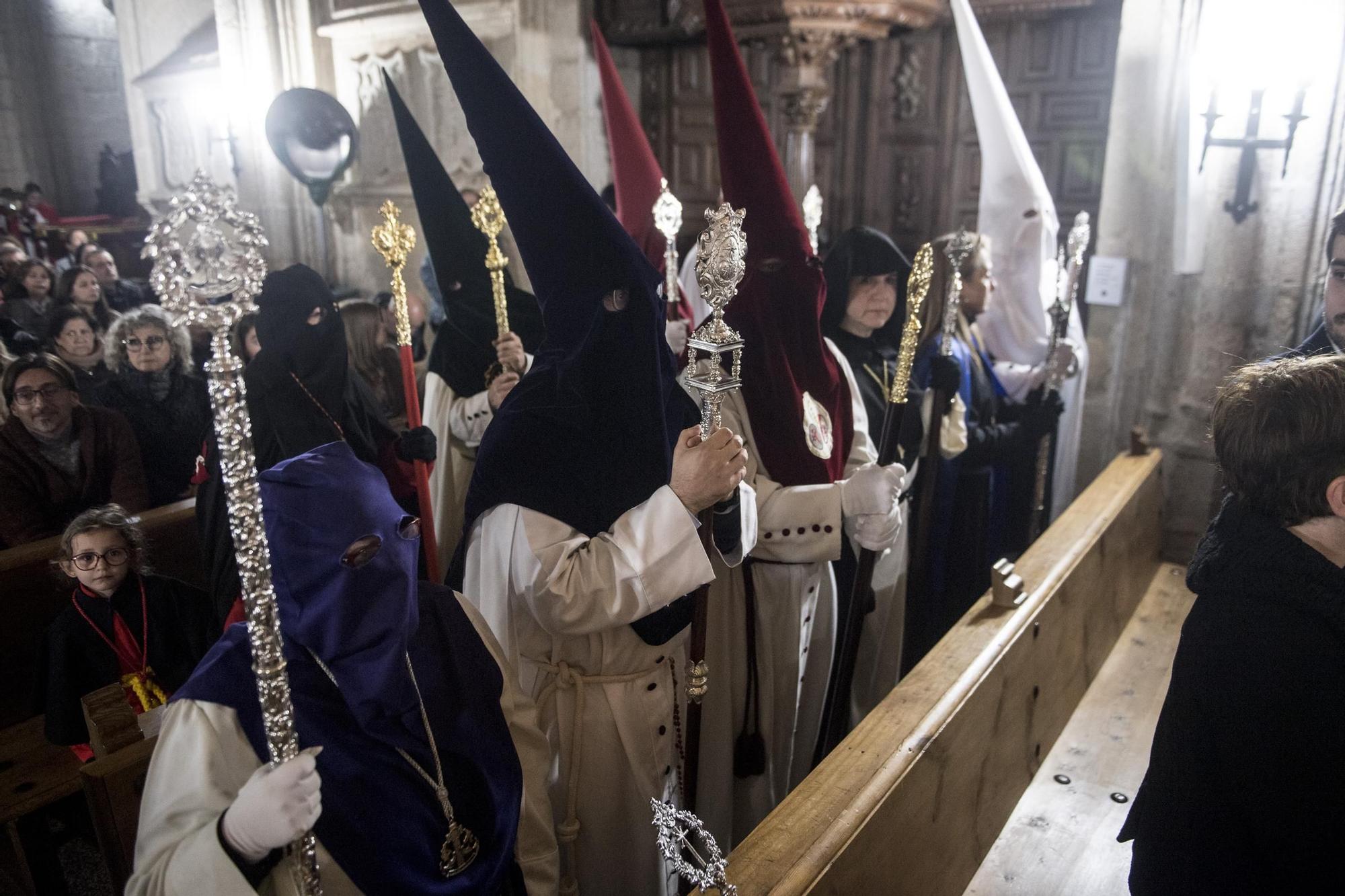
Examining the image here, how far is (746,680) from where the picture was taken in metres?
2.54

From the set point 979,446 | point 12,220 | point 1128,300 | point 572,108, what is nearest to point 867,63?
point 572,108

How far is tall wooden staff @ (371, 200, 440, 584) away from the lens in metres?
2.84

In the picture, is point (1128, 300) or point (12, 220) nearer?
point (1128, 300)

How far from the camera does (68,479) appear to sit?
10.8 feet

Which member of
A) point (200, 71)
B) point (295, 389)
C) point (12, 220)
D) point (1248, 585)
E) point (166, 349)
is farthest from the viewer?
point (200, 71)

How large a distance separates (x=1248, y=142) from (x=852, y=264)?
2081mm

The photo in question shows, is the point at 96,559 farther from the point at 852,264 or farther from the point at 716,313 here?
the point at 852,264

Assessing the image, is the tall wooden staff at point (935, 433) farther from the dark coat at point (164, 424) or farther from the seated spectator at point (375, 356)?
the dark coat at point (164, 424)

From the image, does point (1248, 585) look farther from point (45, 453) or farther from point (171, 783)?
point (45, 453)

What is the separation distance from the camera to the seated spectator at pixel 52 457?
3.17m

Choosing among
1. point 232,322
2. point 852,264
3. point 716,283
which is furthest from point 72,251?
point 232,322

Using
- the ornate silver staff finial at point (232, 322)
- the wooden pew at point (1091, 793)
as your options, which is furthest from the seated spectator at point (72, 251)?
the wooden pew at point (1091, 793)

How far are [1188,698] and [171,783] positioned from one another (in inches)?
61.3

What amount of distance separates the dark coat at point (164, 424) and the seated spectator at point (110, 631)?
113cm
